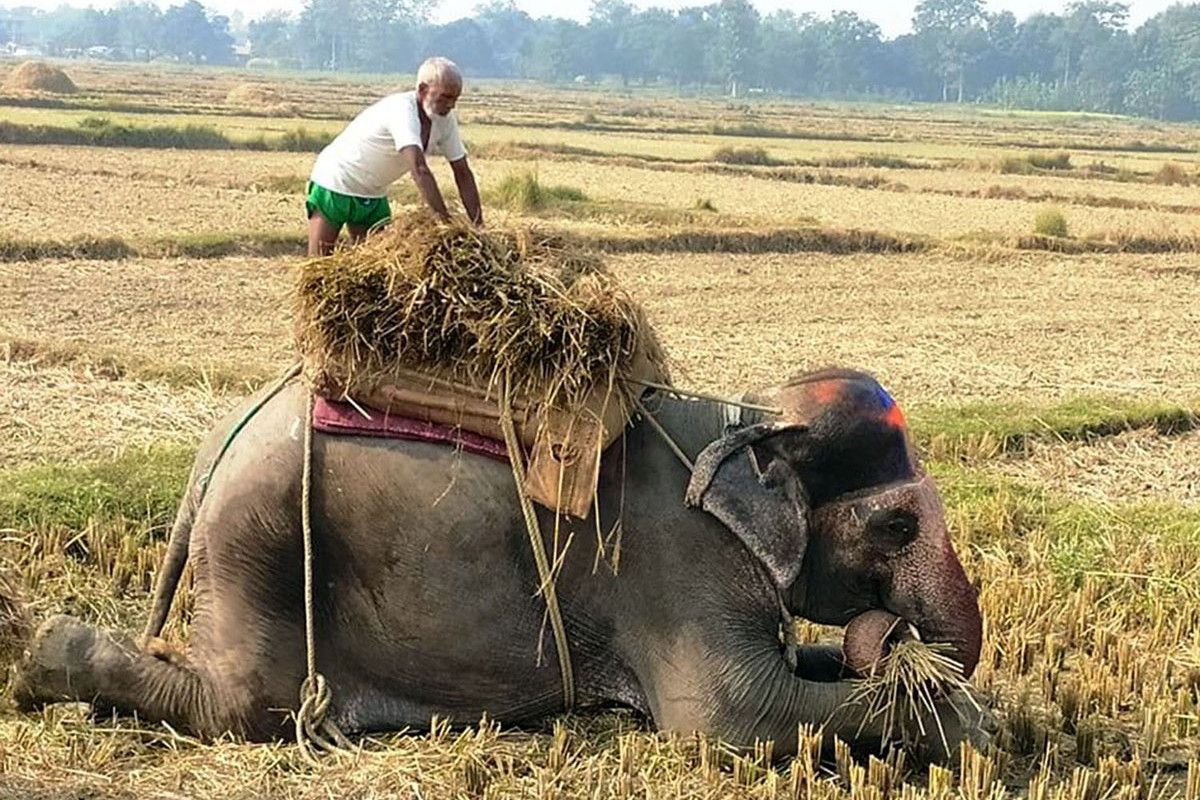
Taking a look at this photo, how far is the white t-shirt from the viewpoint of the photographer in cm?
692

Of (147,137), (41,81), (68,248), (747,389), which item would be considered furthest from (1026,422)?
(41,81)

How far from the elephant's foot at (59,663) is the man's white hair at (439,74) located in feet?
10.2

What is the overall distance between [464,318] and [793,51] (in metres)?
155

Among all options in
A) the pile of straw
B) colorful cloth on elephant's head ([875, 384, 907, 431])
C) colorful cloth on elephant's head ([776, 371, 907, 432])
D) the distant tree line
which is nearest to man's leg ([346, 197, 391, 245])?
the pile of straw

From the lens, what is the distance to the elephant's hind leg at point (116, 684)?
15.0 ft

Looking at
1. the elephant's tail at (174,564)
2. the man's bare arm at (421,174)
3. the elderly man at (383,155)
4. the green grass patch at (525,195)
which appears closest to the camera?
the elephant's tail at (174,564)

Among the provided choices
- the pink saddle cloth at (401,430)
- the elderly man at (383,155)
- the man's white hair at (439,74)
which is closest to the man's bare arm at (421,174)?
the elderly man at (383,155)

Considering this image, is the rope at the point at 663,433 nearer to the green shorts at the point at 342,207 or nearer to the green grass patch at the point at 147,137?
the green shorts at the point at 342,207

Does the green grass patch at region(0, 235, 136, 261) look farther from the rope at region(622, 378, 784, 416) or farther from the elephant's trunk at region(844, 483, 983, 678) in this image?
the elephant's trunk at region(844, 483, 983, 678)

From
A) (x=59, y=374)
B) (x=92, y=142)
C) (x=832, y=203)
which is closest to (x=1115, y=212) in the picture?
(x=832, y=203)

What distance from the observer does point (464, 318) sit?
4535 mm

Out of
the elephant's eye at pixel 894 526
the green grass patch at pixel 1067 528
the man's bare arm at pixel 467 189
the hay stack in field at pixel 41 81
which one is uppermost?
the hay stack in field at pixel 41 81

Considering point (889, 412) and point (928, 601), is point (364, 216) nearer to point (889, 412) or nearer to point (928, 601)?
point (889, 412)

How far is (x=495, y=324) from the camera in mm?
4492
